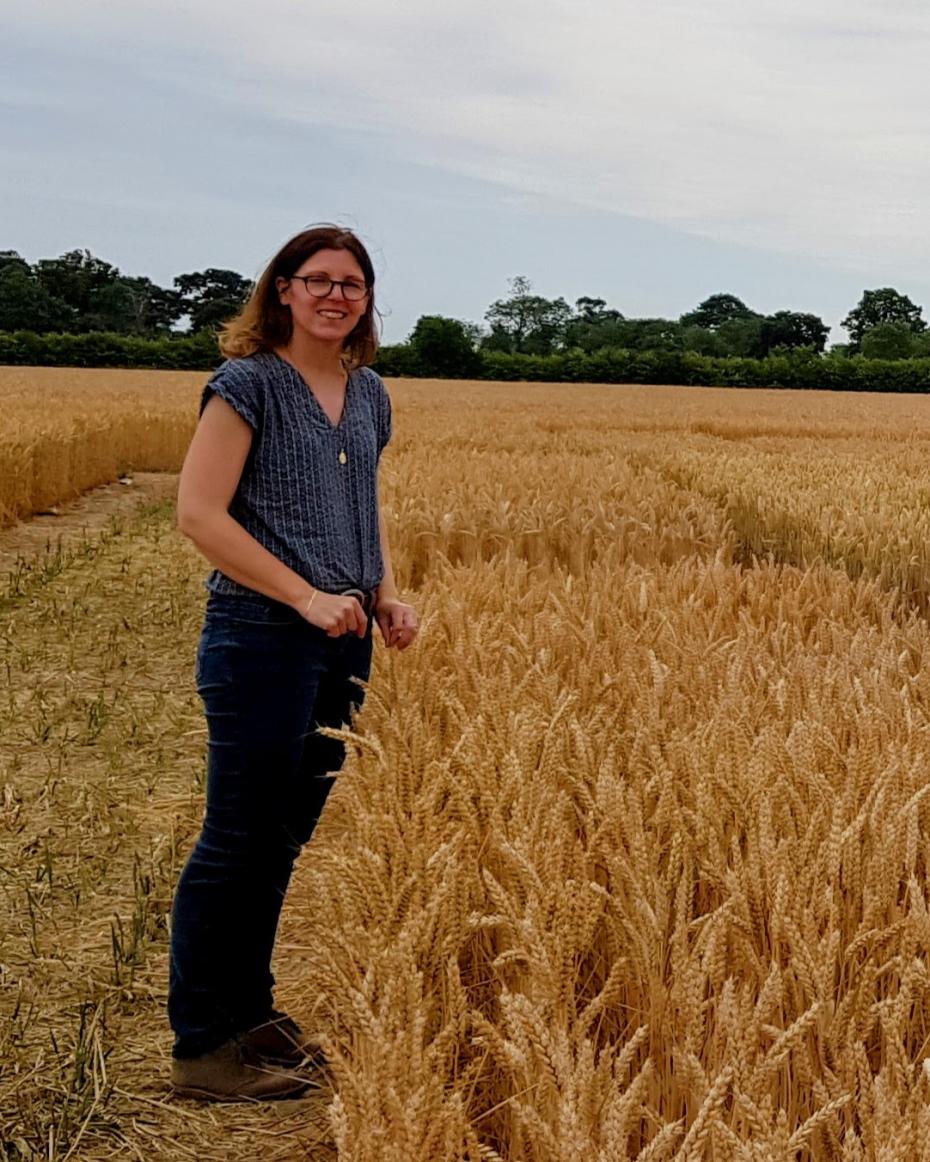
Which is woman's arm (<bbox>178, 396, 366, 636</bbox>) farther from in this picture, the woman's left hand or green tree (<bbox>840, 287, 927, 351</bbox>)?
green tree (<bbox>840, 287, 927, 351</bbox>)

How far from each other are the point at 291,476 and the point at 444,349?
2075 inches

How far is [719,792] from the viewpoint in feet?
7.97

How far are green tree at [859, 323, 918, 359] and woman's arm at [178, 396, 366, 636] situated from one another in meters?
78.8

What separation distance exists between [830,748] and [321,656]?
3.46 feet

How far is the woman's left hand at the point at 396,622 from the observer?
263 cm

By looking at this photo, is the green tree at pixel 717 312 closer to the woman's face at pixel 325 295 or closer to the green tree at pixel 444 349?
the green tree at pixel 444 349

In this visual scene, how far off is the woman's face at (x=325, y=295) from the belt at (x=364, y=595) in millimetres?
490

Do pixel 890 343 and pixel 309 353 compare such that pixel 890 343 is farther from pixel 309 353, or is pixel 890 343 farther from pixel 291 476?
pixel 291 476

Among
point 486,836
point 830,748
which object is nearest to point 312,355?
point 486,836

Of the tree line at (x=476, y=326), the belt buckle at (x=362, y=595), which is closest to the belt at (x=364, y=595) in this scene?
the belt buckle at (x=362, y=595)

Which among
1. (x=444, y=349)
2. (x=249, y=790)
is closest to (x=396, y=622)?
(x=249, y=790)

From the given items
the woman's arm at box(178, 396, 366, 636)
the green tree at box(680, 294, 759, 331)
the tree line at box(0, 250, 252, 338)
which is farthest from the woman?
the green tree at box(680, 294, 759, 331)

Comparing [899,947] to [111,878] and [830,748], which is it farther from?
[111,878]

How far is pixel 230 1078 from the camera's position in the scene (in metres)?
2.56
